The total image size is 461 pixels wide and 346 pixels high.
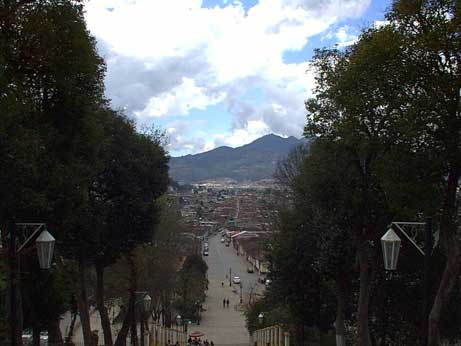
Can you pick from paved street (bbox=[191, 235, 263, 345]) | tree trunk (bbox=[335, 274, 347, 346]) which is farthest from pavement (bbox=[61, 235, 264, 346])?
tree trunk (bbox=[335, 274, 347, 346])

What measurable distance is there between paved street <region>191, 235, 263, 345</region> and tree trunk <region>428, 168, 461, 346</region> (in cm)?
2490

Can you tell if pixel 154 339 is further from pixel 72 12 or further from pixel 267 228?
pixel 72 12

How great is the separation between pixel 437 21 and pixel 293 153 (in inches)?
752

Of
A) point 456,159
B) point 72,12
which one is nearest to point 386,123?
point 456,159

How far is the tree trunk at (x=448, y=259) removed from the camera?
991 centimetres

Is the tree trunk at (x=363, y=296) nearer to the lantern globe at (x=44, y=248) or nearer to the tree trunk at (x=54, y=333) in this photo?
the lantern globe at (x=44, y=248)

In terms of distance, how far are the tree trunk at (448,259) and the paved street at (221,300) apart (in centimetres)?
2490

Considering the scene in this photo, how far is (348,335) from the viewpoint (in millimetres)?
20891

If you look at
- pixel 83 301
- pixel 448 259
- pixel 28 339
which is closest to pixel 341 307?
pixel 83 301

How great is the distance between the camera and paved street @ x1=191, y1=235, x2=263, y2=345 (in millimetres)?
40219

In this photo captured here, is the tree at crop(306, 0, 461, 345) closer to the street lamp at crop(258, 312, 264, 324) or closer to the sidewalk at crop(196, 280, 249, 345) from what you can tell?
the street lamp at crop(258, 312, 264, 324)

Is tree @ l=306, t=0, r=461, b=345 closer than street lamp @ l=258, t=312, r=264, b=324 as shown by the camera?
Yes

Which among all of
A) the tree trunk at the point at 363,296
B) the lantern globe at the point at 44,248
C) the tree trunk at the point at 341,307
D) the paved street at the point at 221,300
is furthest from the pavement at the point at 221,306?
the lantern globe at the point at 44,248

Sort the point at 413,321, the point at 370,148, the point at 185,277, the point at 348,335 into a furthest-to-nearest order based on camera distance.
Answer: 1. the point at 185,277
2. the point at 348,335
3. the point at 413,321
4. the point at 370,148
